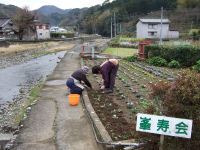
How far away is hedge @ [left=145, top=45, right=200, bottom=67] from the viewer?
12.2 m

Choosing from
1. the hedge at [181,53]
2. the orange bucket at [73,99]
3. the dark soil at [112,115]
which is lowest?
the dark soil at [112,115]

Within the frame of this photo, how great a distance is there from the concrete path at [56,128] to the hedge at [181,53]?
30.9 ft

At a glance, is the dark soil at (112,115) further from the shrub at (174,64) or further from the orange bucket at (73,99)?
the shrub at (174,64)

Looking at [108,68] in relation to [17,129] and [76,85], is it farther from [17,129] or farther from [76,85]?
[17,129]

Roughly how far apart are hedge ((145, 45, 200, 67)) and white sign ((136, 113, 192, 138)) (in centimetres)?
1101

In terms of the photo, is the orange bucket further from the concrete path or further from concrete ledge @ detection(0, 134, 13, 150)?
concrete ledge @ detection(0, 134, 13, 150)

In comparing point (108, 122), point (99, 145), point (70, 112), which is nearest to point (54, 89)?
point (70, 112)

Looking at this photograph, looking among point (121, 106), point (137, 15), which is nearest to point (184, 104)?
point (121, 106)

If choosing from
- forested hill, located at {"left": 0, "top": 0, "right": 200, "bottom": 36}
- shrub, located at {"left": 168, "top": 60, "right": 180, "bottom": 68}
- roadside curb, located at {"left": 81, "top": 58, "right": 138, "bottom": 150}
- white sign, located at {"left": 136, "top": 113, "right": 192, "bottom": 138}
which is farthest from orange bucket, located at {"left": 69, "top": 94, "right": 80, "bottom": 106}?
forested hill, located at {"left": 0, "top": 0, "right": 200, "bottom": 36}

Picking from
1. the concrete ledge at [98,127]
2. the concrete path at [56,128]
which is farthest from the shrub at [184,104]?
the concrete path at [56,128]

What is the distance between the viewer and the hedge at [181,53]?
1222cm

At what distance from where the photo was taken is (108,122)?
455cm

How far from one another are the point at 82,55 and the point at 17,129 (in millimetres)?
13583

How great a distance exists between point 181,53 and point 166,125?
11.4m
